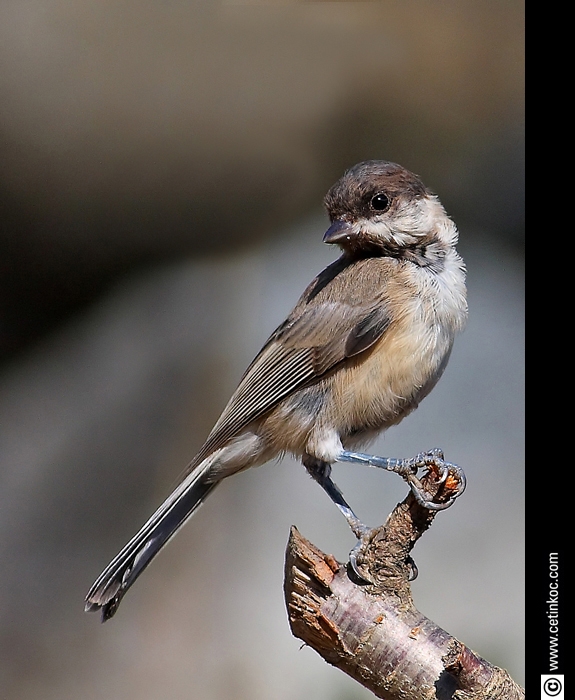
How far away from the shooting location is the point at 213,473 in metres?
2.35

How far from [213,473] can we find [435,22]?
7.08 feet

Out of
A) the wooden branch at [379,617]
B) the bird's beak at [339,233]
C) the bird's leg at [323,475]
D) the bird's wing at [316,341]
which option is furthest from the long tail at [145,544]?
the bird's beak at [339,233]

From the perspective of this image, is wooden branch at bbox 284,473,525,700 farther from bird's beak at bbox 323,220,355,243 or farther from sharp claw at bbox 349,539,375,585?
bird's beak at bbox 323,220,355,243

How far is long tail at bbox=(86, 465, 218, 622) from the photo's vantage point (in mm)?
2143

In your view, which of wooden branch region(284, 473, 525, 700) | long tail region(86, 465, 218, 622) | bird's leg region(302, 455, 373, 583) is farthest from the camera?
bird's leg region(302, 455, 373, 583)

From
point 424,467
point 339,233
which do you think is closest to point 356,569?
point 424,467

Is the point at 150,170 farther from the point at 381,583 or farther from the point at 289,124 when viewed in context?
the point at 381,583

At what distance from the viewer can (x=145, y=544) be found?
87.0 inches

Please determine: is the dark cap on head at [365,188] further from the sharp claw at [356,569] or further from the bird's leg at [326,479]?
the sharp claw at [356,569]

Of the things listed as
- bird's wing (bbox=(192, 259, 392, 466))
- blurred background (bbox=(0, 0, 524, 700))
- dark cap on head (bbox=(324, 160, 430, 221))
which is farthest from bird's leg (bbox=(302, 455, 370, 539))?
dark cap on head (bbox=(324, 160, 430, 221))

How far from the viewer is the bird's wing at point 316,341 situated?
2.21 m

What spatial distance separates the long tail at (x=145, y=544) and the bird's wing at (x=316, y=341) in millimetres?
104

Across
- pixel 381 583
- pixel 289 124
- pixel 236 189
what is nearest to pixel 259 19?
pixel 289 124

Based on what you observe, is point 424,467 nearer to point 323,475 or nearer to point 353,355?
point 353,355
